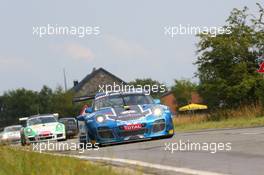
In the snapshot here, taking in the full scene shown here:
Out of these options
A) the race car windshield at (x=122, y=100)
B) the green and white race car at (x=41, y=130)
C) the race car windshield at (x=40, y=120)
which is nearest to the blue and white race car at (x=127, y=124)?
the race car windshield at (x=122, y=100)

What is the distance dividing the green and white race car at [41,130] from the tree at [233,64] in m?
11.8

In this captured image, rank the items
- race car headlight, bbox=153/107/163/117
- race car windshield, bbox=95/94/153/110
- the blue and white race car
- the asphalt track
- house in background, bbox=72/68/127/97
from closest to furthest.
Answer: the asphalt track → the blue and white race car → race car headlight, bbox=153/107/163/117 → race car windshield, bbox=95/94/153/110 → house in background, bbox=72/68/127/97

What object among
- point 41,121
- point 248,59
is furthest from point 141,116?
point 248,59

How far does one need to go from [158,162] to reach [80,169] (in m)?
3.18

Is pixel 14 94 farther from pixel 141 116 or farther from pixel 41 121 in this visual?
pixel 141 116

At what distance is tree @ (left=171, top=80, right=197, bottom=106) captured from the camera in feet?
355

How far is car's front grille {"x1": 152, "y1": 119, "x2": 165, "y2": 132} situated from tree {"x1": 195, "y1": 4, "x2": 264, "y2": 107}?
21.7 m

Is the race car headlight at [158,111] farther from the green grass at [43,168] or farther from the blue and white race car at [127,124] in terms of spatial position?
the green grass at [43,168]

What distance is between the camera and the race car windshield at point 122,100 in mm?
15828

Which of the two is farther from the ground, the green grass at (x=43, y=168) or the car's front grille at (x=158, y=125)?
the car's front grille at (x=158, y=125)

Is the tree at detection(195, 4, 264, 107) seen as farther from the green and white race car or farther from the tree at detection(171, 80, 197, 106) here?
the tree at detection(171, 80, 197, 106)

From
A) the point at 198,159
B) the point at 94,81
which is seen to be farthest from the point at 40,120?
the point at 94,81

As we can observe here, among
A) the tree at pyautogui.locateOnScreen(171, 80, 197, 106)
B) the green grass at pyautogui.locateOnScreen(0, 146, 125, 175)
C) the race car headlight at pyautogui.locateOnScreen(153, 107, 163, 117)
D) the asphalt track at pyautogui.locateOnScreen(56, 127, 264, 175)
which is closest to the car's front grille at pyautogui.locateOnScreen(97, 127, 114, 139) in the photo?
the asphalt track at pyautogui.locateOnScreen(56, 127, 264, 175)

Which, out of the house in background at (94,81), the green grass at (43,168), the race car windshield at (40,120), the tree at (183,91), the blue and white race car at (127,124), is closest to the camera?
the green grass at (43,168)
